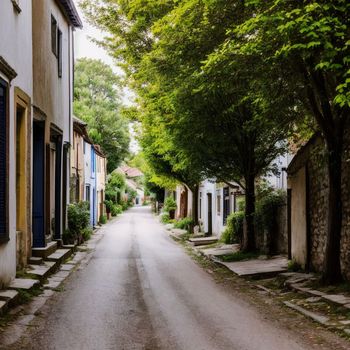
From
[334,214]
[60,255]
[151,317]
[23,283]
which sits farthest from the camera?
[60,255]

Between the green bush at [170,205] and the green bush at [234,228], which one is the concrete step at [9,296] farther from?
the green bush at [170,205]

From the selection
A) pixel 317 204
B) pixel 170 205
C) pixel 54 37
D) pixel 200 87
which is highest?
pixel 54 37

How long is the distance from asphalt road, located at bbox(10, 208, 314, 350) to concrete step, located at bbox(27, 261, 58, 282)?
57 cm

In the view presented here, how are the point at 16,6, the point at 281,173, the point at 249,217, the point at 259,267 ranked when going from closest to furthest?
1. the point at 16,6
2. the point at 259,267
3. the point at 249,217
4. the point at 281,173

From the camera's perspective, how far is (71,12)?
1856 cm

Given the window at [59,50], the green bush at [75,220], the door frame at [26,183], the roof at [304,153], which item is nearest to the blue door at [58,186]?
the green bush at [75,220]

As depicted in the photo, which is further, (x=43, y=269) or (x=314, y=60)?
(x=43, y=269)

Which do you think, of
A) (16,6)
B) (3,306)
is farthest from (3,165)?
(16,6)

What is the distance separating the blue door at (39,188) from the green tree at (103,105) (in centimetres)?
3907

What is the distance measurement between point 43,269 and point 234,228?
441 inches

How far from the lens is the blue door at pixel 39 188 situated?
14602 mm

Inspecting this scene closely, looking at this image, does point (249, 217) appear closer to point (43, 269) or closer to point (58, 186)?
point (58, 186)

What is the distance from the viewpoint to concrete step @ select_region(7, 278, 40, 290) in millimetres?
10031

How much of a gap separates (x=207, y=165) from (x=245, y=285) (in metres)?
6.36
